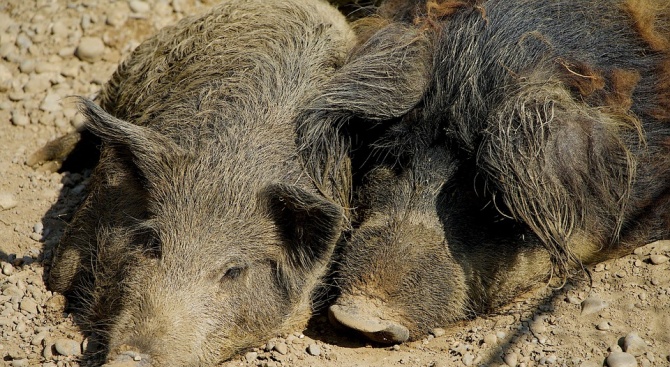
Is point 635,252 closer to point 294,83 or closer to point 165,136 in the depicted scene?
point 294,83

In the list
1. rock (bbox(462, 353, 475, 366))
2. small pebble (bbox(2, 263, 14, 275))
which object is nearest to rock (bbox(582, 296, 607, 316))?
rock (bbox(462, 353, 475, 366))

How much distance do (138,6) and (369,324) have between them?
12.0 feet

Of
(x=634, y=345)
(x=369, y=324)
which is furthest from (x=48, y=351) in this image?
(x=634, y=345)

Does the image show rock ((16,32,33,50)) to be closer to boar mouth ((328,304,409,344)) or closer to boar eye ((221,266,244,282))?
boar eye ((221,266,244,282))

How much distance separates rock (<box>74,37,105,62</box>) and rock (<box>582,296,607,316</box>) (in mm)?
4028

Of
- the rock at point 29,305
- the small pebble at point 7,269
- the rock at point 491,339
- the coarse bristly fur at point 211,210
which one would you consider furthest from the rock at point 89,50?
the rock at point 491,339

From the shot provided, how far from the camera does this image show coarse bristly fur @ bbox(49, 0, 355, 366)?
160 inches

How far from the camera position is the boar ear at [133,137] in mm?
4309

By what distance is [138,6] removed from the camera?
21.8ft

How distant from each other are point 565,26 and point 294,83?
1450mm

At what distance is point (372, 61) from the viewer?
15.0ft

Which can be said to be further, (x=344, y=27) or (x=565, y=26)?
(x=344, y=27)

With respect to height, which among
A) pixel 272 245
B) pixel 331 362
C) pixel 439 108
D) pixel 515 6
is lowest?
pixel 331 362

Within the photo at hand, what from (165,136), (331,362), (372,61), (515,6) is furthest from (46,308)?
(515,6)
